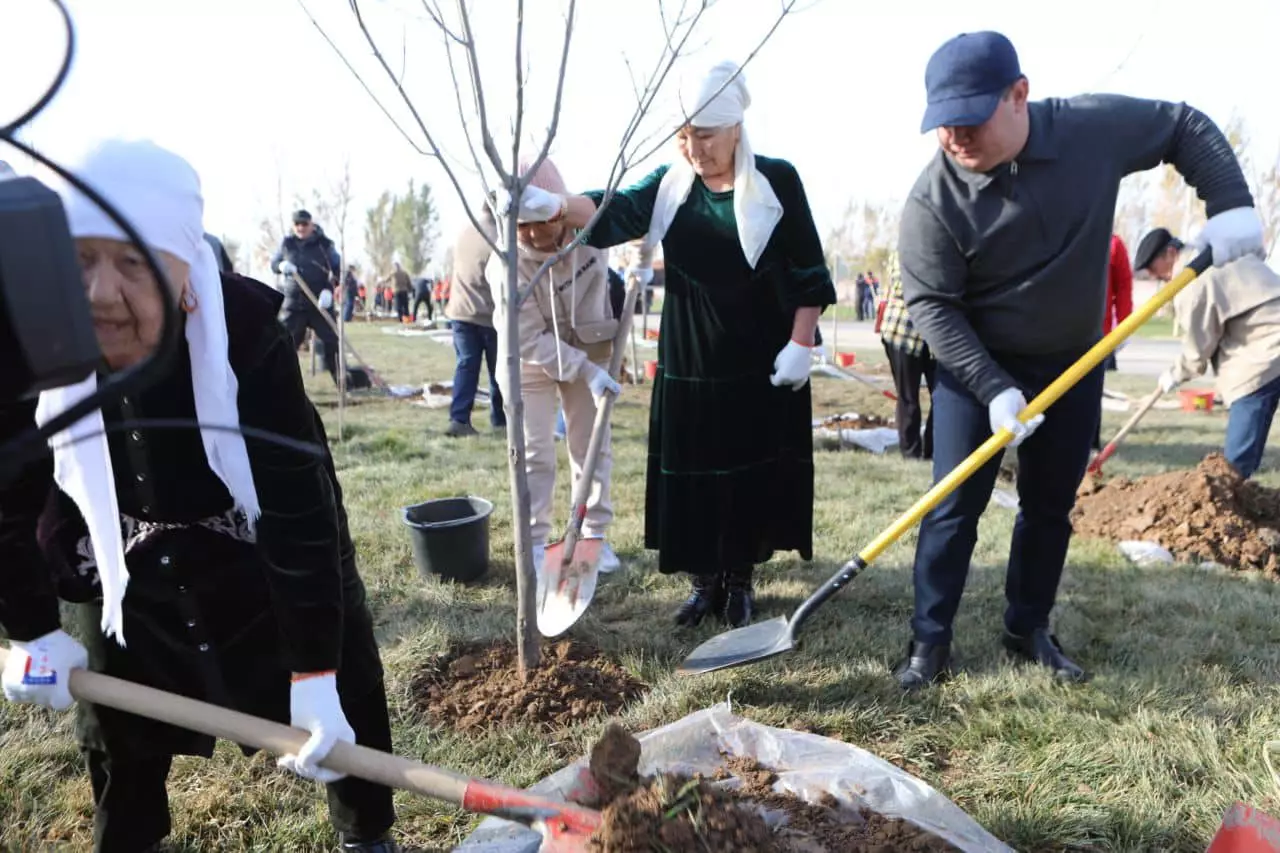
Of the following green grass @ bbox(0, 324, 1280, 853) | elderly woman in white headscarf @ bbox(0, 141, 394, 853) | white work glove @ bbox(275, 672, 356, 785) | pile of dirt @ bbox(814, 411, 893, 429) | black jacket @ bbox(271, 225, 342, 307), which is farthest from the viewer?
black jacket @ bbox(271, 225, 342, 307)

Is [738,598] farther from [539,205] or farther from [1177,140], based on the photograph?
[1177,140]

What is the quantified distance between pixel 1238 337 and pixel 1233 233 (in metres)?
3.01

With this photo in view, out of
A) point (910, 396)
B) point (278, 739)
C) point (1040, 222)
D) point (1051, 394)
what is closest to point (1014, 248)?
point (1040, 222)

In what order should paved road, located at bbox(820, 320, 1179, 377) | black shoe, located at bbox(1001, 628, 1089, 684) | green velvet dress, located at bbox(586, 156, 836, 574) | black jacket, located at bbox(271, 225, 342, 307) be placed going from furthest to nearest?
paved road, located at bbox(820, 320, 1179, 377) → black jacket, located at bbox(271, 225, 342, 307) → green velvet dress, located at bbox(586, 156, 836, 574) → black shoe, located at bbox(1001, 628, 1089, 684)

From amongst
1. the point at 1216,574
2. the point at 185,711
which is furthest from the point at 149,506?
the point at 1216,574

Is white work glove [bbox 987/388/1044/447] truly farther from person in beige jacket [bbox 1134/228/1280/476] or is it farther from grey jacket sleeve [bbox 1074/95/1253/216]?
person in beige jacket [bbox 1134/228/1280/476]

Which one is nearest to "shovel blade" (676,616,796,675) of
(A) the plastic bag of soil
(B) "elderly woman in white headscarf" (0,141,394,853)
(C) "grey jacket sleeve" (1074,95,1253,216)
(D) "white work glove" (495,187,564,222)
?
(A) the plastic bag of soil

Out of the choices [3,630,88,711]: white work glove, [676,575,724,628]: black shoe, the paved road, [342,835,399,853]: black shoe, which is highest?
[3,630,88,711]: white work glove

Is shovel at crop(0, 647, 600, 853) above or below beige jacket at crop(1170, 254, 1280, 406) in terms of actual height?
below

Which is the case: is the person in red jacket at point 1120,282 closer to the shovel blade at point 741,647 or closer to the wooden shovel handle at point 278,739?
the shovel blade at point 741,647

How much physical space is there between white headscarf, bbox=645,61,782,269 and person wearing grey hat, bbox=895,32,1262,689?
462 millimetres

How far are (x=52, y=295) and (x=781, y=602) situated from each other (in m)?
3.14

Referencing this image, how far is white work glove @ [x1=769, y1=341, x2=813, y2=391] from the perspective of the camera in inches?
117

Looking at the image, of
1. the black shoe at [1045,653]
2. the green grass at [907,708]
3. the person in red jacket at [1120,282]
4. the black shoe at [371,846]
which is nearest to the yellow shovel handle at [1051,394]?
the green grass at [907,708]
